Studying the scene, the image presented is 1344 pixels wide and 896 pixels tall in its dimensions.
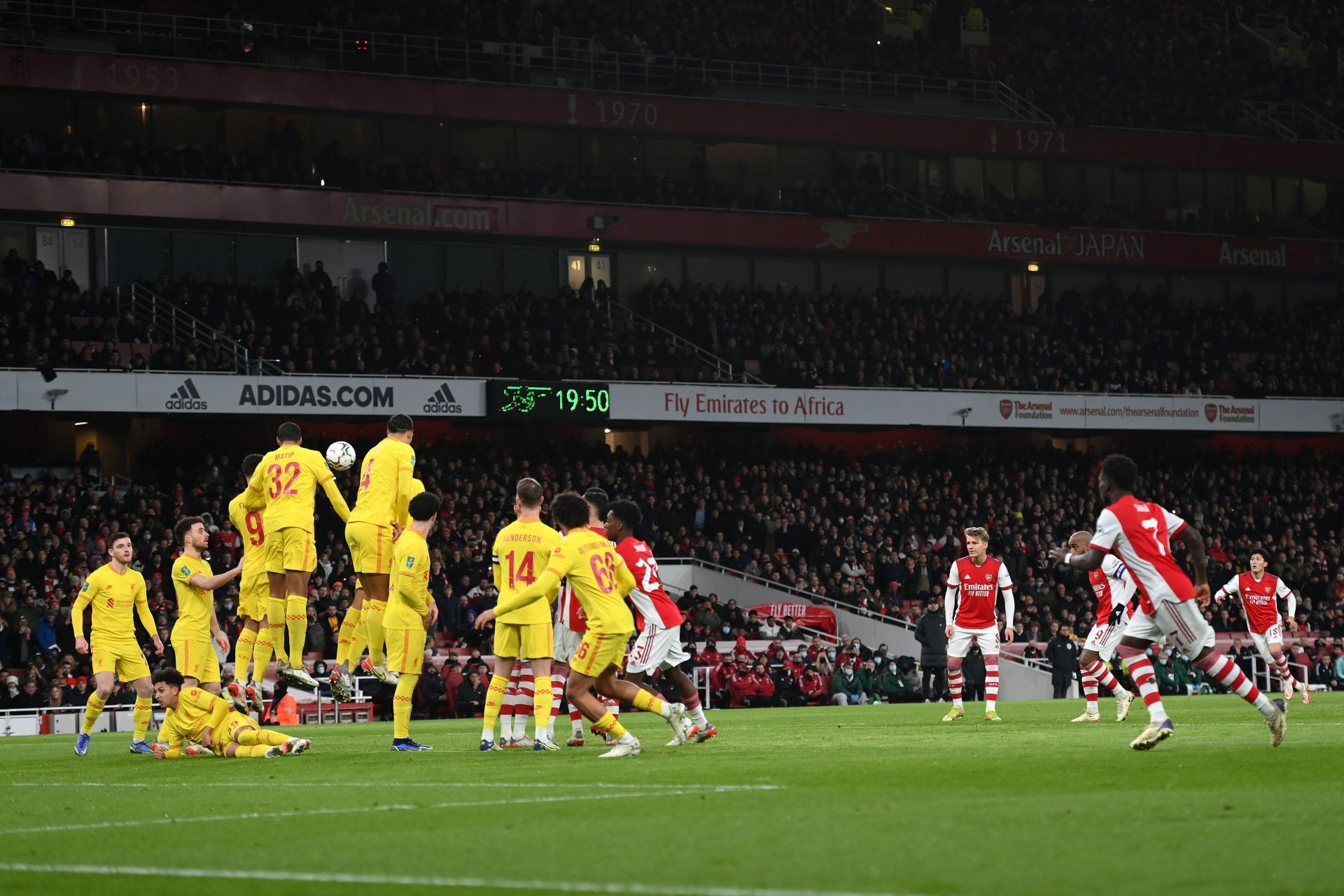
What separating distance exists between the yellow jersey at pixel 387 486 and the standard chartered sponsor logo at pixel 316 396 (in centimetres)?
2494

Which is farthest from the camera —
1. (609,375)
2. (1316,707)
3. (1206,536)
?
(1206,536)

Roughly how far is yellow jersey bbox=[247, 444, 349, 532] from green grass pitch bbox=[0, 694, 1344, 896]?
3.14 meters

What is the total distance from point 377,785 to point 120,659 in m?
8.65

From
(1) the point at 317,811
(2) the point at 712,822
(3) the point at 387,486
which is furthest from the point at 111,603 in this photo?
(2) the point at 712,822

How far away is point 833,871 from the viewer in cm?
684

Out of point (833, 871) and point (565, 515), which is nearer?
point (833, 871)

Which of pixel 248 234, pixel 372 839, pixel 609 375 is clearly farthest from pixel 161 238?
pixel 372 839

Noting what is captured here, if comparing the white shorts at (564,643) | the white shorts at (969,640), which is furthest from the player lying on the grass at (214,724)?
the white shorts at (969,640)

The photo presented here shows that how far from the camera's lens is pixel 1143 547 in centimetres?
1326

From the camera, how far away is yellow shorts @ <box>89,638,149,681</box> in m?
19.1

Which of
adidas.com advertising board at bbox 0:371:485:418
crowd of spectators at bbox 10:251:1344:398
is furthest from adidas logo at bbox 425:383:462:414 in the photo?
crowd of spectators at bbox 10:251:1344:398

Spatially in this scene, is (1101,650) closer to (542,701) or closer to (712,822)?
(542,701)

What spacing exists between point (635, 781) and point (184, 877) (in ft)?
14.4

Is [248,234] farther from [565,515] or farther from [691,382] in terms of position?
[565,515]
